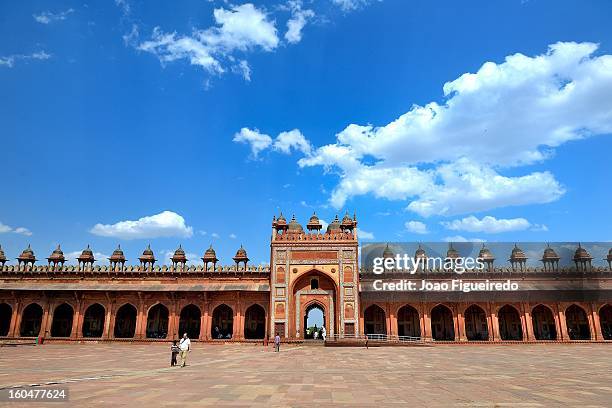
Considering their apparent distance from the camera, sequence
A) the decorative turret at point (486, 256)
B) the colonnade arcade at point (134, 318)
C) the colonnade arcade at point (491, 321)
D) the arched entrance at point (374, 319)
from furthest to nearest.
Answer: the decorative turret at point (486, 256)
the arched entrance at point (374, 319)
the colonnade arcade at point (134, 318)
the colonnade arcade at point (491, 321)

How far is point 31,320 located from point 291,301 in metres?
27.1

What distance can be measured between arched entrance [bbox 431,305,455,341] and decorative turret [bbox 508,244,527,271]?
953cm

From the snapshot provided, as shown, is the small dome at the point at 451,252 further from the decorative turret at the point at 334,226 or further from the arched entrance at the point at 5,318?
the arched entrance at the point at 5,318

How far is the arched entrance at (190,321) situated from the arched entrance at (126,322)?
4.84 metres

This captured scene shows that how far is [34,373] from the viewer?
14.9 meters

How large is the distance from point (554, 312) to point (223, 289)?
3097cm

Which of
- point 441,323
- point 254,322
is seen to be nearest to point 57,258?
point 254,322

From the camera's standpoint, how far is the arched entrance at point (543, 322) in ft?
135

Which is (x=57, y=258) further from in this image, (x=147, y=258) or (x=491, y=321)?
(x=491, y=321)

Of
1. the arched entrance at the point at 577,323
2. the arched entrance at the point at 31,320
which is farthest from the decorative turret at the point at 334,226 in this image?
the arched entrance at the point at 31,320

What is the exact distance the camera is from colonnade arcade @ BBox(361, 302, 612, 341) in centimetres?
3847

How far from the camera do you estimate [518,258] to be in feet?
148

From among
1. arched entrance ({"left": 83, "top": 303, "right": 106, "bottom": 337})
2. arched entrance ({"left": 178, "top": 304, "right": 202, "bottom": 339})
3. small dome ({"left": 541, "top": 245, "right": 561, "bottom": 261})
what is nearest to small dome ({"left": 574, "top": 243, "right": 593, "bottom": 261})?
small dome ({"left": 541, "top": 245, "right": 561, "bottom": 261})

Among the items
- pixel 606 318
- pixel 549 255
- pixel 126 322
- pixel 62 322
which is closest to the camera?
pixel 606 318
